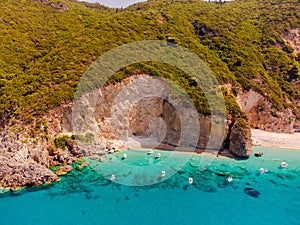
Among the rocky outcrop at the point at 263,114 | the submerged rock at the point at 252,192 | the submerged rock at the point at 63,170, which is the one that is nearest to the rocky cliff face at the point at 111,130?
the submerged rock at the point at 63,170

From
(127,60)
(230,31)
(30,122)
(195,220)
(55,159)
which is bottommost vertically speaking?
(195,220)

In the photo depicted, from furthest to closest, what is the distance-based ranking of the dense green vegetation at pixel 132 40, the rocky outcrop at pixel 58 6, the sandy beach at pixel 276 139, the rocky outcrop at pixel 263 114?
the rocky outcrop at pixel 58 6
the rocky outcrop at pixel 263 114
the sandy beach at pixel 276 139
the dense green vegetation at pixel 132 40

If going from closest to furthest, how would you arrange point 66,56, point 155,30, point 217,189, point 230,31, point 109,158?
1. point 217,189
2. point 109,158
3. point 66,56
4. point 155,30
5. point 230,31

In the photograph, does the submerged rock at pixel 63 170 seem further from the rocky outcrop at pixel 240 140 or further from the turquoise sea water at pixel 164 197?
the rocky outcrop at pixel 240 140

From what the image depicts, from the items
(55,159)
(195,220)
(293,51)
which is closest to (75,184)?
(55,159)

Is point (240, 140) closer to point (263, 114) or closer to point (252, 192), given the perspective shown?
point (252, 192)

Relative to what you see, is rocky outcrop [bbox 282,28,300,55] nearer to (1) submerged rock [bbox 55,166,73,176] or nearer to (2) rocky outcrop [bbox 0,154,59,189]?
(1) submerged rock [bbox 55,166,73,176]

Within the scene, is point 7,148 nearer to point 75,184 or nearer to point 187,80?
point 75,184
